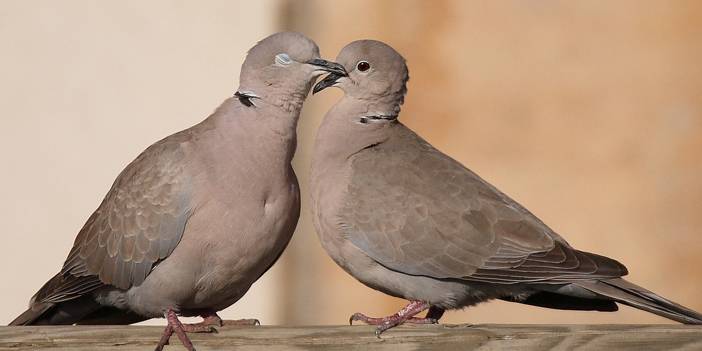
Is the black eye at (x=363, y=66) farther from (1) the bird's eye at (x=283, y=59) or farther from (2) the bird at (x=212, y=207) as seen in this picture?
(1) the bird's eye at (x=283, y=59)

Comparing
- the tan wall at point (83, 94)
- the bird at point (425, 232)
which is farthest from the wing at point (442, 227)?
the tan wall at point (83, 94)

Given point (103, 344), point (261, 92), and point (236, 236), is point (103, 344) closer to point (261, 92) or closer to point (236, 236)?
point (236, 236)

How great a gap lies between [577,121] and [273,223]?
103 inches

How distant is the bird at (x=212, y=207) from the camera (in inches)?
140

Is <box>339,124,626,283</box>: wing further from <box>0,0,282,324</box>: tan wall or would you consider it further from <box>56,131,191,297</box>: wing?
<box>0,0,282,324</box>: tan wall

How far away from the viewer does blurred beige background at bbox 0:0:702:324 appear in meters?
5.64

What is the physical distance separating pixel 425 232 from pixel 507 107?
2235 mm

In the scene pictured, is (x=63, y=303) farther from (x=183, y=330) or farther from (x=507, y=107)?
(x=507, y=107)

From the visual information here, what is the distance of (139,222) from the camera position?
3.71m

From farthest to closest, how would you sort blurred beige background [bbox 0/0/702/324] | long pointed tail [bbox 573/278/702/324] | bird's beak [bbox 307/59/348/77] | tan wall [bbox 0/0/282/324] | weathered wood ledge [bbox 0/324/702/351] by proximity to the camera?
blurred beige background [bbox 0/0/702/324] → tan wall [bbox 0/0/282/324] → bird's beak [bbox 307/59/348/77] → long pointed tail [bbox 573/278/702/324] → weathered wood ledge [bbox 0/324/702/351]

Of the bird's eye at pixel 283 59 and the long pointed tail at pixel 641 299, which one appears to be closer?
the long pointed tail at pixel 641 299

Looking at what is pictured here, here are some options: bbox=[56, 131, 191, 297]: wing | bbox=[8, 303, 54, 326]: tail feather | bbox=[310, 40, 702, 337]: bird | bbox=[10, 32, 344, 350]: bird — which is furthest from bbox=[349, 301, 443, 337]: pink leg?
bbox=[8, 303, 54, 326]: tail feather

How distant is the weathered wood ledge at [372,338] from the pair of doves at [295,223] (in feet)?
0.71

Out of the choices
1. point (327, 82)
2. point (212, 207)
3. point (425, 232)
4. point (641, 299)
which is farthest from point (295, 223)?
point (641, 299)
